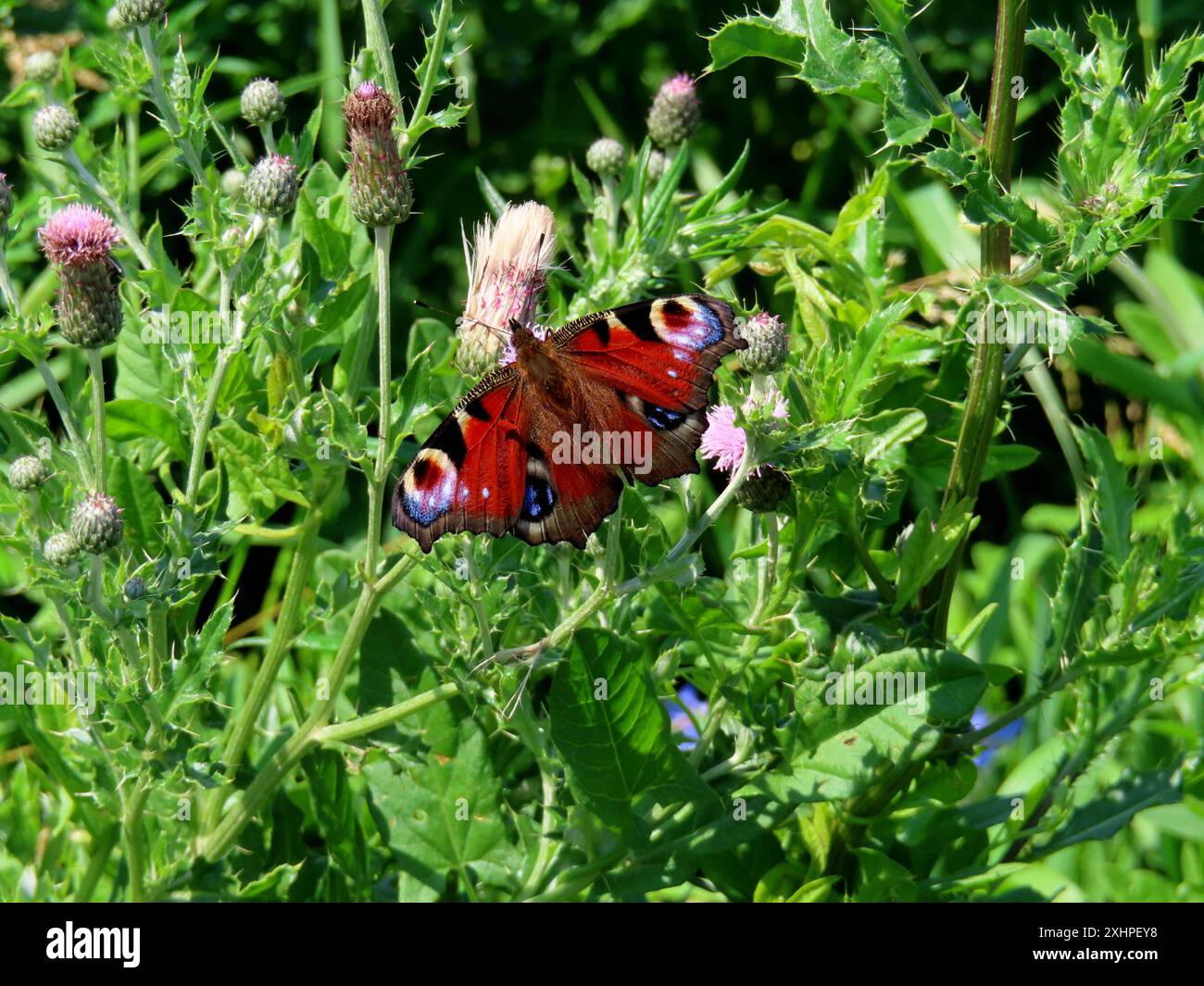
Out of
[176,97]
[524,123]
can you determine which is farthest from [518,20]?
[176,97]

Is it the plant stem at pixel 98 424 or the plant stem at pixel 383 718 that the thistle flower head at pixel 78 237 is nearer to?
the plant stem at pixel 98 424

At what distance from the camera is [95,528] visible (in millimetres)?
1780

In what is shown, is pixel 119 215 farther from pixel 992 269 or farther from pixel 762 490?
pixel 992 269

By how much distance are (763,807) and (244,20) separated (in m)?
3.56

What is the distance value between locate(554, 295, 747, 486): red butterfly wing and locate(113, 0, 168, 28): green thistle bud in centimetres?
81

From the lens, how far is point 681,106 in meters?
2.49

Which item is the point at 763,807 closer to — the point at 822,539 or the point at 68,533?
the point at 822,539

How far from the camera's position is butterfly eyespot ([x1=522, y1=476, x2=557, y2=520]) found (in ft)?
5.95

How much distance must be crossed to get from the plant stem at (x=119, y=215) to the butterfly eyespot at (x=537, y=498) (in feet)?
2.38

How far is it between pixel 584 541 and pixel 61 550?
0.73 metres

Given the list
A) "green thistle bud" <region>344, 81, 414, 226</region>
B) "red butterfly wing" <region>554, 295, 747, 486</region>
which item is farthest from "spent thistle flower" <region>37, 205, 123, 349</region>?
"red butterfly wing" <region>554, 295, 747, 486</region>

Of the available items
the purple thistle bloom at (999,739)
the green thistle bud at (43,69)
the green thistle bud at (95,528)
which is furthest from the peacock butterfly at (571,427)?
the purple thistle bloom at (999,739)

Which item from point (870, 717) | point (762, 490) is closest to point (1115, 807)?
point (870, 717)

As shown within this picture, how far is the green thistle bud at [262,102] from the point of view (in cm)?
213
